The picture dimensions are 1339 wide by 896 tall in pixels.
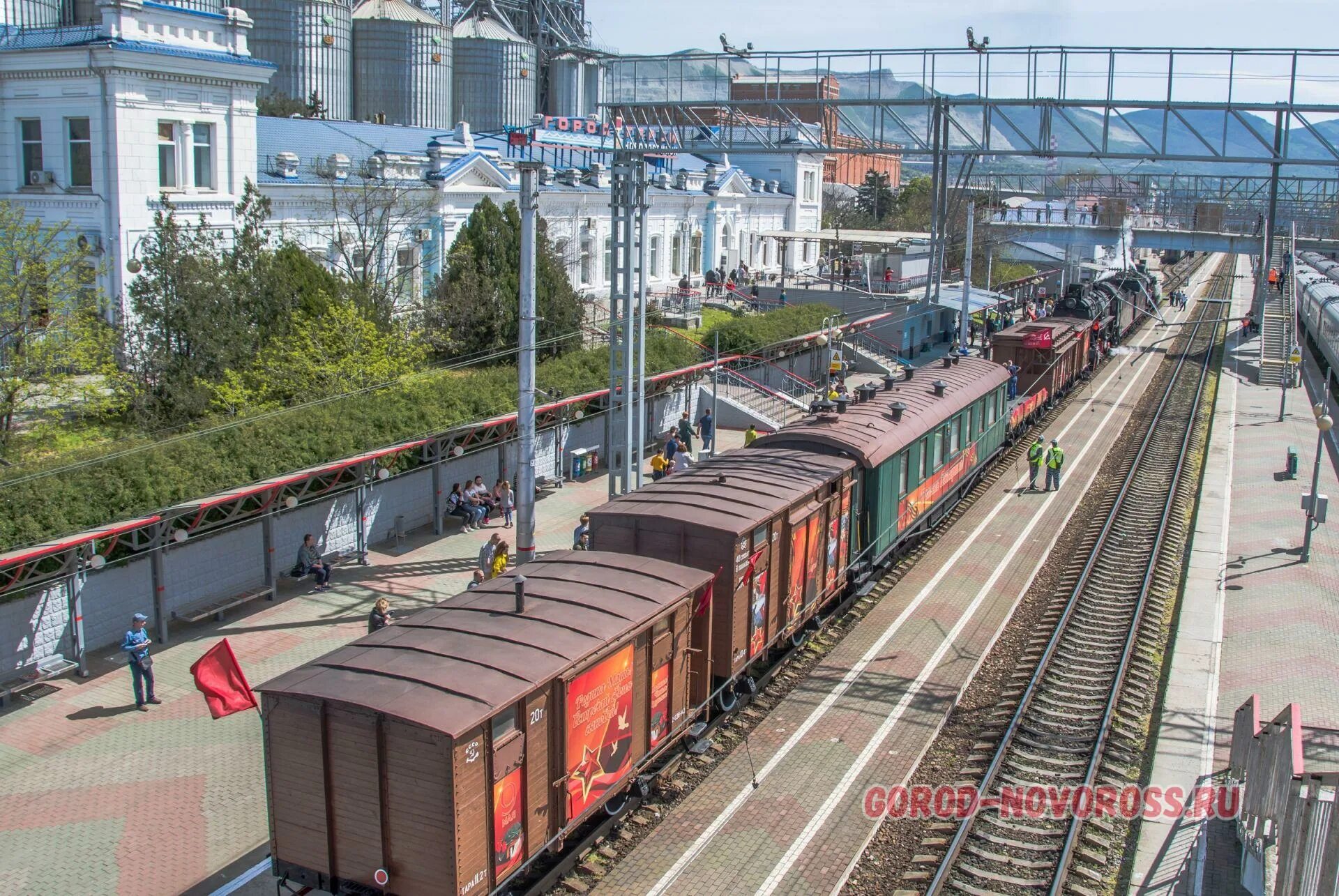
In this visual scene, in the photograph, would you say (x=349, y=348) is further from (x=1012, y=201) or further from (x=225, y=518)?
(x=1012, y=201)

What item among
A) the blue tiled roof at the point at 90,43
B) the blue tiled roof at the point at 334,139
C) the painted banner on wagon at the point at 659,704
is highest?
the blue tiled roof at the point at 90,43

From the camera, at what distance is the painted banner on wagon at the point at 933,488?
22.0 metres

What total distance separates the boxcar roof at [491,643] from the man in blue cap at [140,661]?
5.43m

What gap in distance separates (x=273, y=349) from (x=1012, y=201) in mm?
86414

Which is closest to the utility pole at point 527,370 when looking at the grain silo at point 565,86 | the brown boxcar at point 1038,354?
the brown boxcar at point 1038,354

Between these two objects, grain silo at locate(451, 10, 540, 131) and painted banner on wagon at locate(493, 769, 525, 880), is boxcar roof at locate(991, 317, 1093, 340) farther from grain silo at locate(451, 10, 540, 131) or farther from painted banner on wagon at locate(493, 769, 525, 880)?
grain silo at locate(451, 10, 540, 131)

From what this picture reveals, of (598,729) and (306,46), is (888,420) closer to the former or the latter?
(598,729)

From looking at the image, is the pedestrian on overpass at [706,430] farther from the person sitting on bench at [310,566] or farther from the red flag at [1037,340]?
the person sitting on bench at [310,566]

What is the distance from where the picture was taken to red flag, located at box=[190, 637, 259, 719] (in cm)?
1181

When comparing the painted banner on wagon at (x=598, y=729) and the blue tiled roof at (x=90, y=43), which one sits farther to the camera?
the blue tiled roof at (x=90, y=43)

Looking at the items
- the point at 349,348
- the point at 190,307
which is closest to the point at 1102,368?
the point at 349,348

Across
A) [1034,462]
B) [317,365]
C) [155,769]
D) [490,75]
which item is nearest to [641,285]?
[317,365]

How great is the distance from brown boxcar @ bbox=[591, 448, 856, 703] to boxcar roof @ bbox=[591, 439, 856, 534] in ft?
0.07

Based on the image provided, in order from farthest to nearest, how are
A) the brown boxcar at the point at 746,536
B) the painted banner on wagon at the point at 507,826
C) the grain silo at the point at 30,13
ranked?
the grain silo at the point at 30,13 < the brown boxcar at the point at 746,536 < the painted banner on wagon at the point at 507,826
